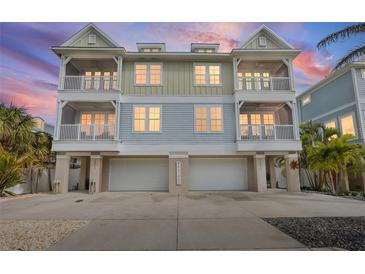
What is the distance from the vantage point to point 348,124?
14492 mm

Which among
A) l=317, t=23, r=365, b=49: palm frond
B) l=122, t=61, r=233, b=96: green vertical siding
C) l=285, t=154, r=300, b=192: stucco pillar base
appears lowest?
l=285, t=154, r=300, b=192: stucco pillar base

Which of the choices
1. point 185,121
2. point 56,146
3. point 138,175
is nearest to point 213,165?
point 185,121

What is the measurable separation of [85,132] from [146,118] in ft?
12.8

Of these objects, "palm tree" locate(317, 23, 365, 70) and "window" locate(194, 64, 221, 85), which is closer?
"palm tree" locate(317, 23, 365, 70)

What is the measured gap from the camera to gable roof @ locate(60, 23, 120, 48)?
1180 centimetres

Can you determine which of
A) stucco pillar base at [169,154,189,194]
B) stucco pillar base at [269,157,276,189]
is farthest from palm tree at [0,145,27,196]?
stucco pillar base at [269,157,276,189]

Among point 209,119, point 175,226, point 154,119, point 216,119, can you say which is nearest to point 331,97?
point 216,119

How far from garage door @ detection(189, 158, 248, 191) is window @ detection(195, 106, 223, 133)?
2143mm

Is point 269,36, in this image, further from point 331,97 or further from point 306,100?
point 306,100

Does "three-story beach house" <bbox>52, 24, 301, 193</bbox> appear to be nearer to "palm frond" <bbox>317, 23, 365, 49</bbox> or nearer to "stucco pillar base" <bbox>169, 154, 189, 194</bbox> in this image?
"stucco pillar base" <bbox>169, 154, 189, 194</bbox>

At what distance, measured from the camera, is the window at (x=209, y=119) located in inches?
472

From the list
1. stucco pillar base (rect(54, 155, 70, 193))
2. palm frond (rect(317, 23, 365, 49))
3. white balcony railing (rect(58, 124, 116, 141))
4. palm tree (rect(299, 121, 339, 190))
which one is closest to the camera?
palm frond (rect(317, 23, 365, 49))

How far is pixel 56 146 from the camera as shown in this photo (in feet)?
36.7

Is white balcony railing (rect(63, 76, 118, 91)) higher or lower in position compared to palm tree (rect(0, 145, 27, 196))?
A: higher
